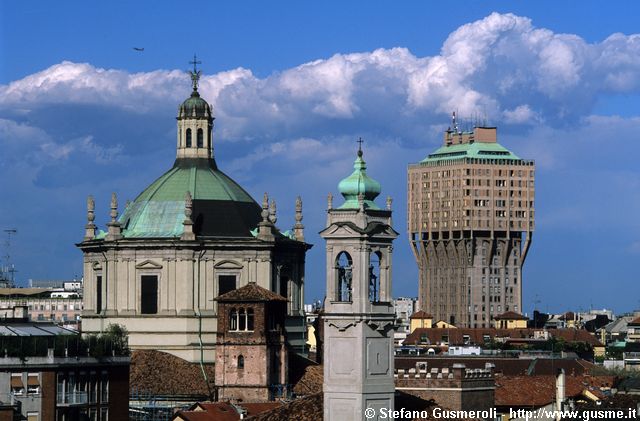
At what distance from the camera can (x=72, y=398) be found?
87.6 metres

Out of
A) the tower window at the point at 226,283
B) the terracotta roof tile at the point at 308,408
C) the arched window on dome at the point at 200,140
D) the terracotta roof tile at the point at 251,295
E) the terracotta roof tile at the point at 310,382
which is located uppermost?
the arched window on dome at the point at 200,140

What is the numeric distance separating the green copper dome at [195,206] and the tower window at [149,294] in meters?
2.35

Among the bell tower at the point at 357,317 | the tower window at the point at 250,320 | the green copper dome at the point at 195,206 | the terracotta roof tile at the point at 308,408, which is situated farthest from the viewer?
the green copper dome at the point at 195,206

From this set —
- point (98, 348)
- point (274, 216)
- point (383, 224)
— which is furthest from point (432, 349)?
point (383, 224)

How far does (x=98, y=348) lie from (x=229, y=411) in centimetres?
699

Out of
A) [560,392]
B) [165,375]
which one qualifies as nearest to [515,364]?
[560,392]

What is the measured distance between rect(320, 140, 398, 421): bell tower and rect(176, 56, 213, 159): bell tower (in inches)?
1616

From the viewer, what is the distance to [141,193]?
388ft

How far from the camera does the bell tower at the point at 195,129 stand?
386ft

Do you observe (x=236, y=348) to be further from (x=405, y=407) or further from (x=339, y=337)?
(x=339, y=337)

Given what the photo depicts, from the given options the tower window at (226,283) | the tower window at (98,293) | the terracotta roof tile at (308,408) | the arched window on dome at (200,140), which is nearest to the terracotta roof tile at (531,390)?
the tower window at (226,283)

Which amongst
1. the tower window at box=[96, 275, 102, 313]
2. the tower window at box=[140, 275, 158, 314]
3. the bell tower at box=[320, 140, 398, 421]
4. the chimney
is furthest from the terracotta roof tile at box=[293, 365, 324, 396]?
the bell tower at box=[320, 140, 398, 421]

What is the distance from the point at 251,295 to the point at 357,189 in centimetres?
2826

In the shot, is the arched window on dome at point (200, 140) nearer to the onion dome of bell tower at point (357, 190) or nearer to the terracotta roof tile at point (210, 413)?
the terracotta roof tile at point (210, 413)
